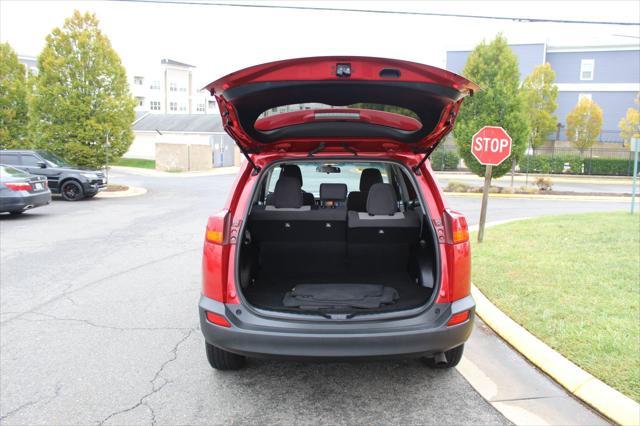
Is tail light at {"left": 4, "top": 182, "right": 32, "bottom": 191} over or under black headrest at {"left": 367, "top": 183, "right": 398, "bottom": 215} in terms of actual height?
under

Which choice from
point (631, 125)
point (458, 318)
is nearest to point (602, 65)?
point (631, 125)

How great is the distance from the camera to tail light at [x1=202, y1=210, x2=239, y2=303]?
3113 mm

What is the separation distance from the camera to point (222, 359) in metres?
3.53

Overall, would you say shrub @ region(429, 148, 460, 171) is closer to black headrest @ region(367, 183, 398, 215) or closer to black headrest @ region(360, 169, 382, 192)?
black headrest @ region(360, 169, 382, 192)

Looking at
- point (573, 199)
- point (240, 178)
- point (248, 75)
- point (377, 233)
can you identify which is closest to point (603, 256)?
point (377, 233)

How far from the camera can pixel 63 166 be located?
16094 mm

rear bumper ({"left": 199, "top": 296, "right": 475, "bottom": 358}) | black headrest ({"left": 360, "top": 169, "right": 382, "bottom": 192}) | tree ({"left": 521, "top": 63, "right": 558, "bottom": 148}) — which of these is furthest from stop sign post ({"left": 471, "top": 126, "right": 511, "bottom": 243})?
tree ({"left": 521, "top": 63, "right": 558, "bottom": 148})

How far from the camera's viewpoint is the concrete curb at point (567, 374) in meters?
2.99

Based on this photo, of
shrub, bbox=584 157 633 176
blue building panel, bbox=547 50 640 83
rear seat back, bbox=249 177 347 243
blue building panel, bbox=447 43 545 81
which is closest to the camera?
rear seat back, bbox=249 177 347 243

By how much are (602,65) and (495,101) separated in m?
26.1

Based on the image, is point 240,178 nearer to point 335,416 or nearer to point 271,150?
point 271,150

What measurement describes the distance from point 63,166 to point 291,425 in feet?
51.6

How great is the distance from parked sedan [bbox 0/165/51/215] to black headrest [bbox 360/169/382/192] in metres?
9.33

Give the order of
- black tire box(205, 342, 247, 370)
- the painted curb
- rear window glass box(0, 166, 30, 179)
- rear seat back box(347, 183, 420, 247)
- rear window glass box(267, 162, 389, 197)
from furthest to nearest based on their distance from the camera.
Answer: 1. rear window glass box(0, 166, 30, 179)
2. rear window glass box(267, 162, 389, 197)
3. rear seat back box(347, 183, 420, 247)
4. black tire box(205, 342, 247, 370)
5. the painted curb
